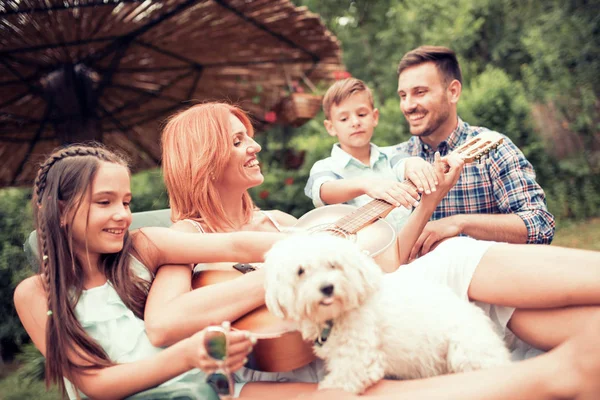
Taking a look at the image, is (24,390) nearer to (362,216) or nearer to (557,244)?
(362,216)

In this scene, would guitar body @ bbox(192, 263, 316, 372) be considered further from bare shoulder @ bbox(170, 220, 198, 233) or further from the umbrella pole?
the umbrella pole

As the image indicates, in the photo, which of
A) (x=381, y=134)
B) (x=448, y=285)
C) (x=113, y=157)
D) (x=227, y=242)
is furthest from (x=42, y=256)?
(x=381, y=134)

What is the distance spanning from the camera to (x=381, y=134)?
706 cm

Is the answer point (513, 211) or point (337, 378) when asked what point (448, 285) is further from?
point (513, 211)

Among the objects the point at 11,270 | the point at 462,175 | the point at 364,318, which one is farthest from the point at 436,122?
the point at 11,270

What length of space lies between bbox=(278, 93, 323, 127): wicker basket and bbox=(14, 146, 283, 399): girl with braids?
2729 millimetres

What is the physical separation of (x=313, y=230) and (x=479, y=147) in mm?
944

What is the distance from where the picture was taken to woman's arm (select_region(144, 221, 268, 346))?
175 centimetres

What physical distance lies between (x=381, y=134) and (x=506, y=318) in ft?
17.8

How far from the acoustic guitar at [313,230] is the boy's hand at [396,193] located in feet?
0.12

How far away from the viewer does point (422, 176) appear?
2.40 meters

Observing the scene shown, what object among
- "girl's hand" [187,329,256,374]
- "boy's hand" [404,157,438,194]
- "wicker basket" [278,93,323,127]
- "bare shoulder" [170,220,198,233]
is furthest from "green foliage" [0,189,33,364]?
"girl's hand" [187,329,256,374]

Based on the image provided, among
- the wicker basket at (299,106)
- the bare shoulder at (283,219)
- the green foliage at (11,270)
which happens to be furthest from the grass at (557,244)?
the wicker basket at (299,106)

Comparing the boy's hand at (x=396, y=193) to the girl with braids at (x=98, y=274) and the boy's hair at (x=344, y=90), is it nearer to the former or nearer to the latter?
the girl with braids at (x=98, y=274)
